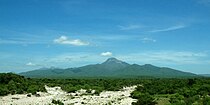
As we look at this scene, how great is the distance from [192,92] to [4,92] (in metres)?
31.9

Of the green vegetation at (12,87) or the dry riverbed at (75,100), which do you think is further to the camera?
the green vegetation at (12,87)

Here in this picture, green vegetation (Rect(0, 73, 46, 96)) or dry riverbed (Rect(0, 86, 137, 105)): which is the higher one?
green vegetation (Rect(0, 73, 46, 96))

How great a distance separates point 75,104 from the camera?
46250mm

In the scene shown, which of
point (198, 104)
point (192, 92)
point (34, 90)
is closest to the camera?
point (198, 104)

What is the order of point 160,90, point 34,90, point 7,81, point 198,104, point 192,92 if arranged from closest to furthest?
1. point 198,104
2. point 192,92
3. point 160,90
4. point 34,90
5. point 7,81

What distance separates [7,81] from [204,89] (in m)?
45.5

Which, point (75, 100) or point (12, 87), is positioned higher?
point (12, 87)

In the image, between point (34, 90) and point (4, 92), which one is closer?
point (4, 92)

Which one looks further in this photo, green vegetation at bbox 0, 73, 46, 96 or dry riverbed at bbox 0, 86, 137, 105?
green vegetation at bbox 0, 73, 46, 96

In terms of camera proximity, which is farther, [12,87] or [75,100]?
[12,87]

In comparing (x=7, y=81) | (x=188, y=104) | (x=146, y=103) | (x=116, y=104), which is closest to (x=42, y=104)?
(x=116, y=104)

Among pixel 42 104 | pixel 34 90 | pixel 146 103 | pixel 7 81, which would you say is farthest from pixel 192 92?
pixel 7 81

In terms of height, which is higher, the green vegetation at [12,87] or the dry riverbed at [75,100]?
the green vegetation at [12,87]

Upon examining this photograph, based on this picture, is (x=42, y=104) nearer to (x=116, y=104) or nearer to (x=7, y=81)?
(x=116, y=104)
